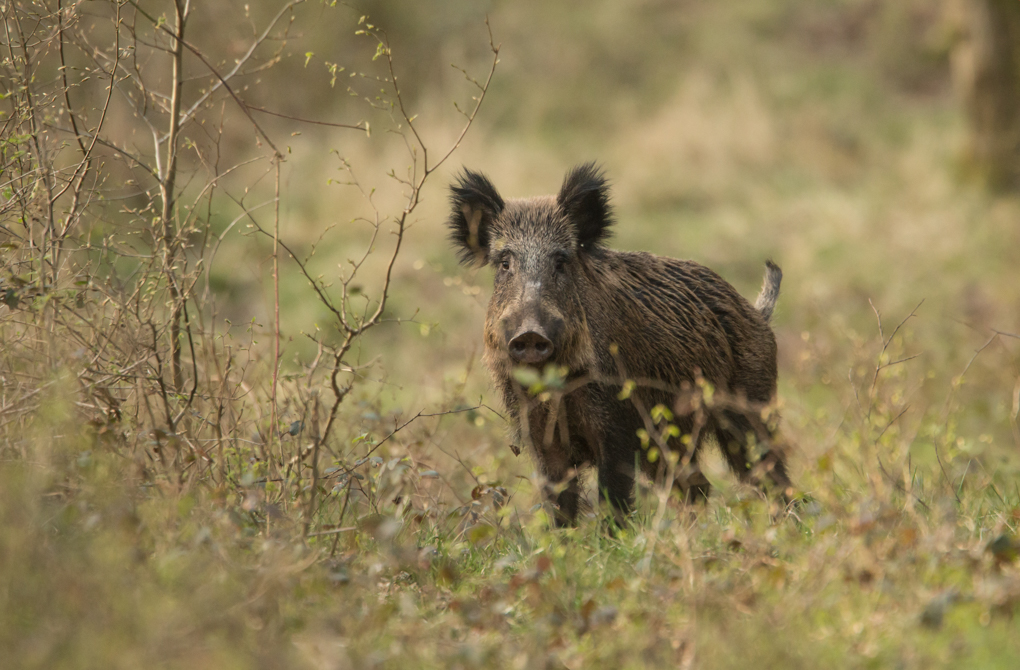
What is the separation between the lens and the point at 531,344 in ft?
15.4

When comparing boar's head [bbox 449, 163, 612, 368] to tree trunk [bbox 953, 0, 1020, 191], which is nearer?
boar's head [bbox 449, 163, 612, 368]

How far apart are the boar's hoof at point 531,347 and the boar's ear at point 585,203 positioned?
95 cm

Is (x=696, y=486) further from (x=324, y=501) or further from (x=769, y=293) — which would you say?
(x=324, y=501)

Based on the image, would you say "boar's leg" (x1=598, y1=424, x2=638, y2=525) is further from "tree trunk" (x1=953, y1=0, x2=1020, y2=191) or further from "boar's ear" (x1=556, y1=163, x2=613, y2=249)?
"tree trunk" (x1=953, y1=0, x2=1020, y2=191)

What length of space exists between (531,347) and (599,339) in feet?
2.29

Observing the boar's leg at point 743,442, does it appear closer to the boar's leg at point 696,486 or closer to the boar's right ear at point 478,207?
the boar's leg at point 696,486

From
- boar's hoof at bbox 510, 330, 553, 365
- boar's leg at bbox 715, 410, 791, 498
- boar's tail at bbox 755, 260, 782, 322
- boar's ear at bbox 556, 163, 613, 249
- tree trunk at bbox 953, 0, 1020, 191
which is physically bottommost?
boar's leg at bbox 715, 410, 791, 498

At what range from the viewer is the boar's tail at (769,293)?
6.45 metres

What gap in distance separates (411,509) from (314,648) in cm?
218

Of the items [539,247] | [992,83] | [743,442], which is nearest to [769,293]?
[743,442]

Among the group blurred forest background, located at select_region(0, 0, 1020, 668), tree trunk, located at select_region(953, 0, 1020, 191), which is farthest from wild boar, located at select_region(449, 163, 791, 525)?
tree trunk, located at select_region(953, 0, 1020, 191)

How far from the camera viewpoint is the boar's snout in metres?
4.65

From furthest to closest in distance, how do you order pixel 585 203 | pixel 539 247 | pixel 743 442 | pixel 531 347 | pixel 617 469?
1. pixel 743 442
2. pixel 585 203
3. pixel 539 247
4. pixel 617 469
5. pixel 531 347

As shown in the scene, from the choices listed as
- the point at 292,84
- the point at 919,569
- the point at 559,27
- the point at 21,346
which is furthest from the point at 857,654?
the point at 559,27
